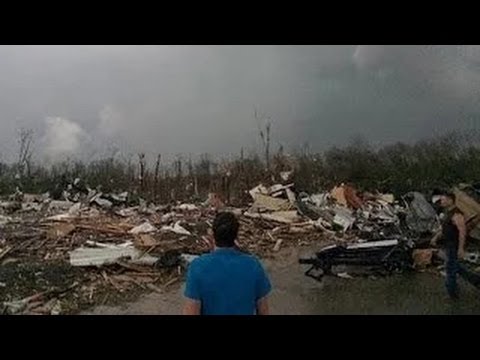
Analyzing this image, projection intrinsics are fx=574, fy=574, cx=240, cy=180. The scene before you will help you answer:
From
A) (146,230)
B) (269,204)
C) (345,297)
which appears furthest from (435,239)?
(146,230)

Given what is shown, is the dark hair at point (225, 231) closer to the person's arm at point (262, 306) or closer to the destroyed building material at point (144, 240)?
the person's arm at point (262, 306)

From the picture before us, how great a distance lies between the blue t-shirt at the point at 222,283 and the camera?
296 centimetres

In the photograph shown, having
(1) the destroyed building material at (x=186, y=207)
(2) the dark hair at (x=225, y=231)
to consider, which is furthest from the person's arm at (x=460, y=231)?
(2) the dark hair at (x=225, y=231)

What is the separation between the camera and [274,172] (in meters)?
6.76

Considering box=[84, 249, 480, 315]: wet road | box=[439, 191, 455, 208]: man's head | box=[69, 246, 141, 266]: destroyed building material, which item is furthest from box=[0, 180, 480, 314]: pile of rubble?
box=[84, 249, 480, 315]: wet road

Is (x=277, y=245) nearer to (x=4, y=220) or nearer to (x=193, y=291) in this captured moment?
(x=4, y=220)

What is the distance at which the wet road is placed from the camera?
5.95 metres

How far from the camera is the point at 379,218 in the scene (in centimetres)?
712

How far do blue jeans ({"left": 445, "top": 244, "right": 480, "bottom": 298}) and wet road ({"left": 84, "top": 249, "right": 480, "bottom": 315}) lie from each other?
0.09m

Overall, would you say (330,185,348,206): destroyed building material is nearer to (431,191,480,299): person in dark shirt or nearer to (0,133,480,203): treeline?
(0,133,480,203): treeline

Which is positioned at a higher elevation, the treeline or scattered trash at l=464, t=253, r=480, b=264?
the treeline
